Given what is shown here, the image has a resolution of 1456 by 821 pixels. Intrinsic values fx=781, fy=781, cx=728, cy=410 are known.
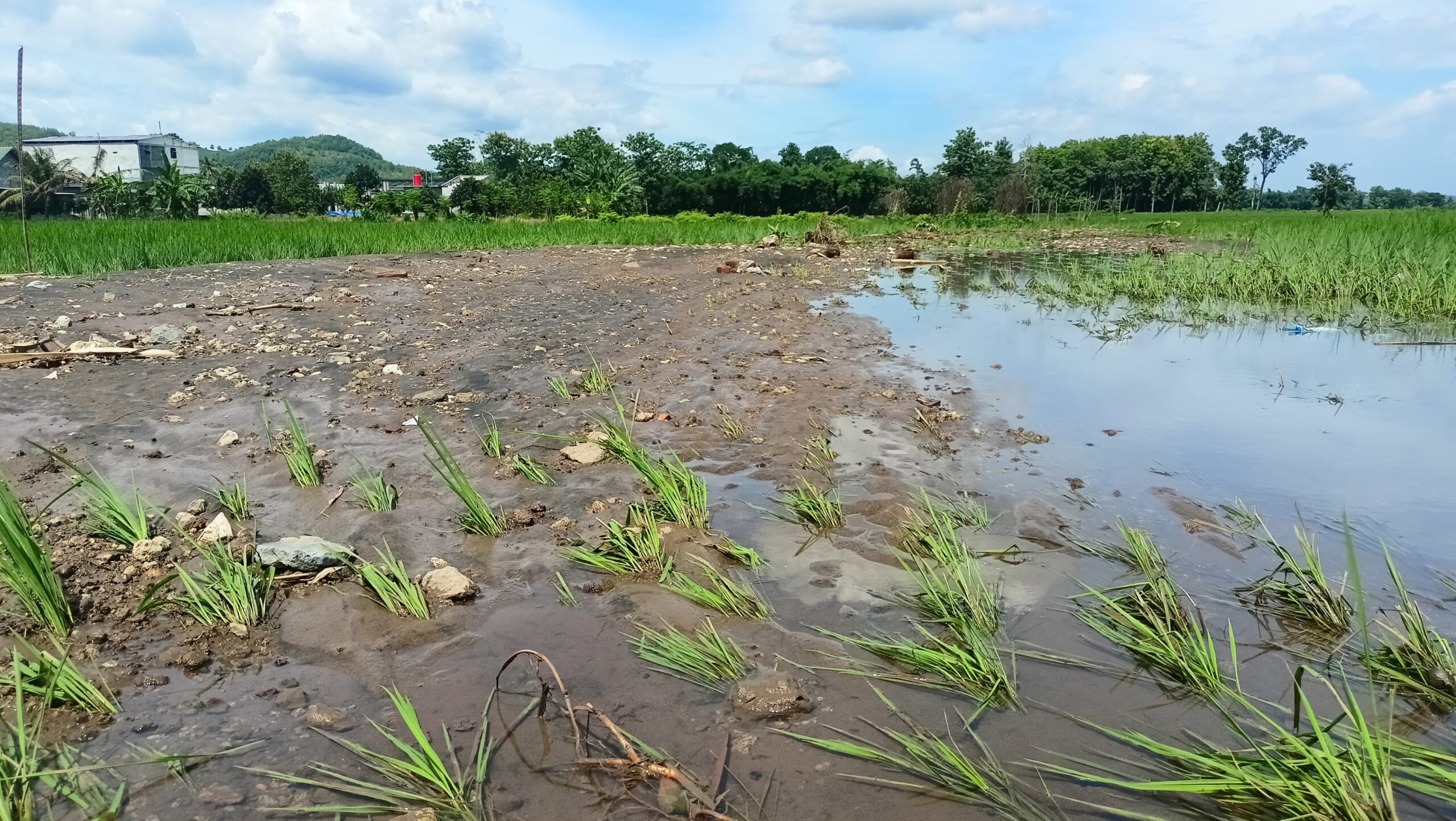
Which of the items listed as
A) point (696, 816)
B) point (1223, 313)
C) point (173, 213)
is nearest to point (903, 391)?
point (696, 816)

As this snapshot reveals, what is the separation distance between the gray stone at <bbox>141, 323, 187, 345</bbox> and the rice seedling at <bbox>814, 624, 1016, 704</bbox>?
595 cm

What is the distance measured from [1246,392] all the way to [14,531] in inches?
258

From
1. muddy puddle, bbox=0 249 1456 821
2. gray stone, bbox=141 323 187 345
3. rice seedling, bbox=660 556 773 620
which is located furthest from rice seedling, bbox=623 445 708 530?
gray stone, bbox=141 323 187 345

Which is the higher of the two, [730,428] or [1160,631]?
[730,428]

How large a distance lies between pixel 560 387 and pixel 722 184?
42458 mm

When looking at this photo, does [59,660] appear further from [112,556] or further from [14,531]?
[112,556]

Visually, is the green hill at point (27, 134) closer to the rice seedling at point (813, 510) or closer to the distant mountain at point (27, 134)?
the distant mountain at point (27, 134)

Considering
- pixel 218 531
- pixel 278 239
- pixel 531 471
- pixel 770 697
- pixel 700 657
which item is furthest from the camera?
pixel 278 239

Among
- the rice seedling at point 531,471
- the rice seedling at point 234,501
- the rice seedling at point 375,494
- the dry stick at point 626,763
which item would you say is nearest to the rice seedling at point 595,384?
the rice seedling at point 531,471

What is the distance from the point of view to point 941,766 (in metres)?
1.84

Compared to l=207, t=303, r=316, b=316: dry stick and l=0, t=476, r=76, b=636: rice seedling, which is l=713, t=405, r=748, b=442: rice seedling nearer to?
l=0, t=476, r=76, b=636: rice seedling

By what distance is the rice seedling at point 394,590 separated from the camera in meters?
2.54

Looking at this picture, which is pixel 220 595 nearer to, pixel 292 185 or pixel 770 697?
pixel 770 697

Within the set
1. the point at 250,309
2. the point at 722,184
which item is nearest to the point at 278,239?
the point at 250,309
